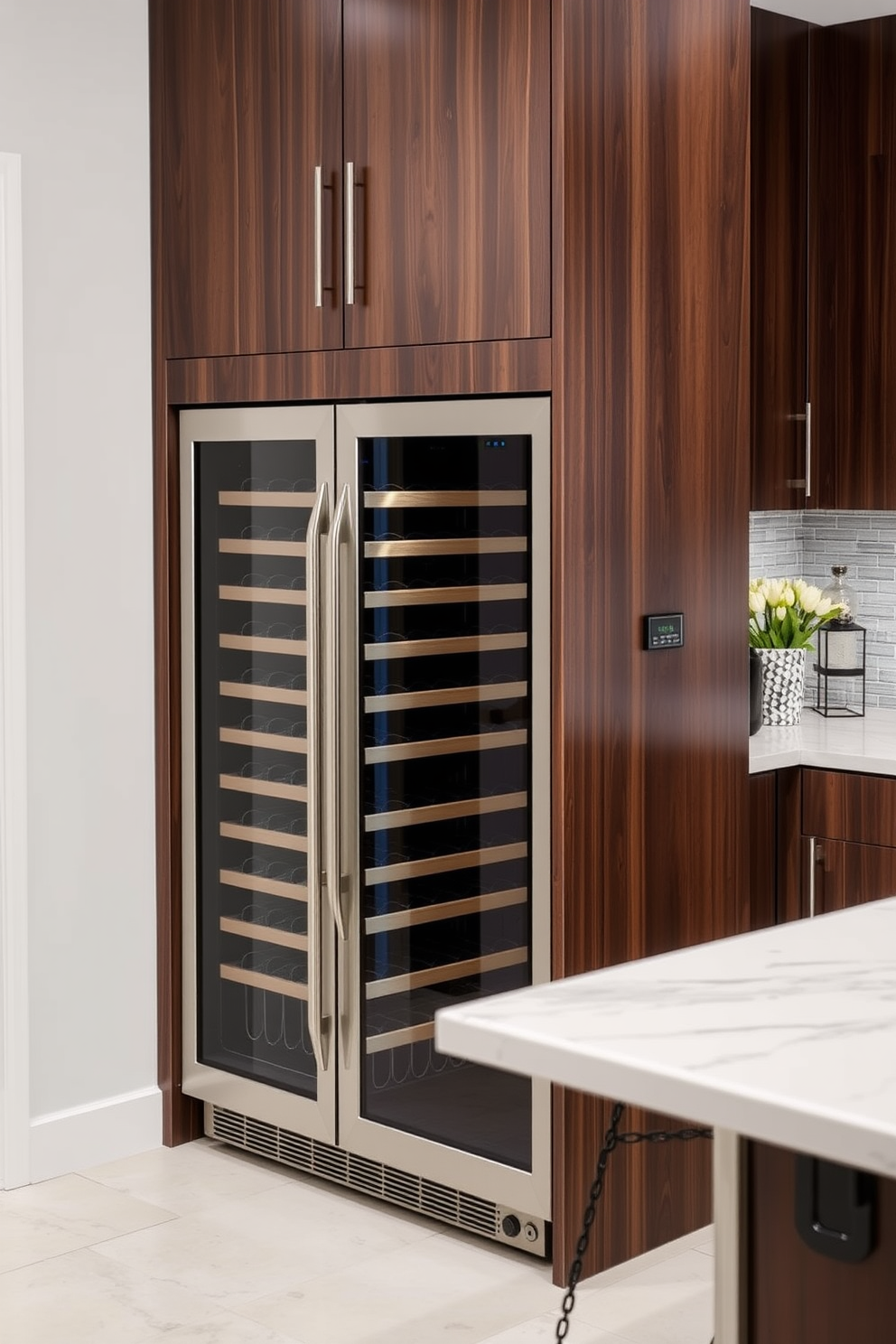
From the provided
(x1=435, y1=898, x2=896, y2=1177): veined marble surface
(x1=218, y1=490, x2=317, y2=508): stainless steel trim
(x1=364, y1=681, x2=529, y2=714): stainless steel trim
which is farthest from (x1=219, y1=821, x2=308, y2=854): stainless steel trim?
Answer: (x1=435, y1=898, x2=896, y2=1177): veined marble surface

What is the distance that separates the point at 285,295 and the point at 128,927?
1463mm

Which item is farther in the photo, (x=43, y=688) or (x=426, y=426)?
(x=43, y=688)

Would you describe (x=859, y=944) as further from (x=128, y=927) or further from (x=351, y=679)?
(x=128, y=927)

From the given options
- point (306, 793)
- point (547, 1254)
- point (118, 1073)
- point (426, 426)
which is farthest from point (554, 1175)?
point (426, 426)

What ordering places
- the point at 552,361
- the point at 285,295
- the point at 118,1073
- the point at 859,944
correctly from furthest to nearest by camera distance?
1. the point at 118,1073
2. the point at 285,295
3. the point at 552,361
4. the point at 859,944

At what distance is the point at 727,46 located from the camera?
3195 millimetres

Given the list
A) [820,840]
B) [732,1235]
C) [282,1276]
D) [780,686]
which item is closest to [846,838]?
[820,840]

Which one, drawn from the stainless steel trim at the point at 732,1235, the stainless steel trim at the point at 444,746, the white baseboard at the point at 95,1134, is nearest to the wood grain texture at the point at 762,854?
the stainless steel trim at the point at 444,746

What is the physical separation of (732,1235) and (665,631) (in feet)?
5.89

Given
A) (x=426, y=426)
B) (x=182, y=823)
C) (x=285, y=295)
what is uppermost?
(x=285, y=295)

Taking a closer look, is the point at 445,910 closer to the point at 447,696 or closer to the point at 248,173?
the point at 447,696

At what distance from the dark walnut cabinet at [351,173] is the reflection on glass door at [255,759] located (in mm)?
327

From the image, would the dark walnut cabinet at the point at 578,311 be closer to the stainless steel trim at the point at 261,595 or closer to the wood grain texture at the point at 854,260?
the stainless steel trim at the point at 261,595

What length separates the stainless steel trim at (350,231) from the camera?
3207 millimetres
